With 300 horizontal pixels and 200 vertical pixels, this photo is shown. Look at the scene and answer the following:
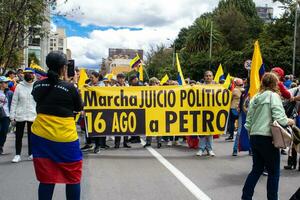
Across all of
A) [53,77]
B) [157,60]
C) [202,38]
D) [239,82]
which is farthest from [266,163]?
[157,60]

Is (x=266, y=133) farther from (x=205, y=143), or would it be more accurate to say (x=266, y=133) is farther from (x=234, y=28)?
(x=234, y=28)

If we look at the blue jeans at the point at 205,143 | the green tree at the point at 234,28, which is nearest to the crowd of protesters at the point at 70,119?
the blue jeans at the point at 205,143

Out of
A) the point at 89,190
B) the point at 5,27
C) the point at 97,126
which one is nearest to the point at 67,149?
the point at 89,190

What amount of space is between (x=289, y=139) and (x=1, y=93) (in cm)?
724

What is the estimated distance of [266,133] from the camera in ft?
20.2

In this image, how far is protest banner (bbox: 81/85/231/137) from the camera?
451 inches

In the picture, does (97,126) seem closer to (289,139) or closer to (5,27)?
(289,139)

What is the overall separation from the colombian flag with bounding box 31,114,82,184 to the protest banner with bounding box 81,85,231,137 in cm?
655

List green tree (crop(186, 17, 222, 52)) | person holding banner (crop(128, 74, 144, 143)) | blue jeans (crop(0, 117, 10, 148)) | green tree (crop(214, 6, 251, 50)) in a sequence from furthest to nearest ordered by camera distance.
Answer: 1. green tree (crop(214, 6, 251, 50))
2. green tree (crop(186, 17, 222, 52))
3. person holding banner (crop(128, 74, 144, 143))
4. blue jeans (crop(0, 117, 10, 148))

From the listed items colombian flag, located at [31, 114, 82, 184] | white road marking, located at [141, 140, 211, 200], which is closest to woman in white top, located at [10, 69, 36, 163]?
white road marking, located at [141, 140, 211, 200]

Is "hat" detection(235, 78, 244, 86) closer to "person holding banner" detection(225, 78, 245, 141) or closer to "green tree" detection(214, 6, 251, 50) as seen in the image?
"person holding banner" detection(225, 78, 245, 141)

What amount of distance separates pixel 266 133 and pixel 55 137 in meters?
2.82

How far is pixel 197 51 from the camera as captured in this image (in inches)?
3073

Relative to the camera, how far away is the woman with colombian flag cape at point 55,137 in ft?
15.7
